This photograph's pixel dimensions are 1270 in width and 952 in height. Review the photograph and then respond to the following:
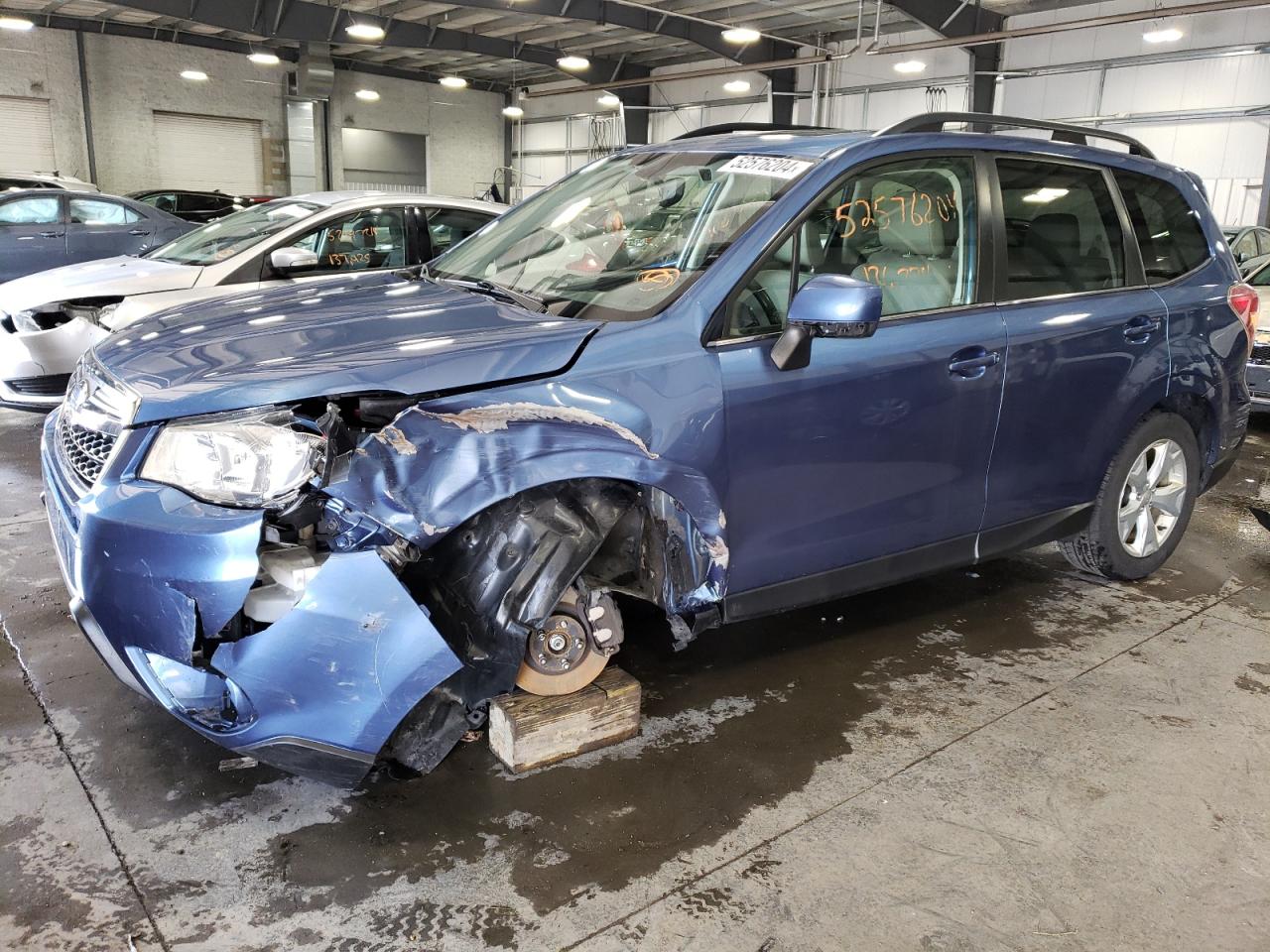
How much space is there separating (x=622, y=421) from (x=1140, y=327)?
2.14 m

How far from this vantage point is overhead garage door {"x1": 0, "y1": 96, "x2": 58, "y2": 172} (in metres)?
18.0

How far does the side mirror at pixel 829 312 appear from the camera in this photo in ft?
8.02

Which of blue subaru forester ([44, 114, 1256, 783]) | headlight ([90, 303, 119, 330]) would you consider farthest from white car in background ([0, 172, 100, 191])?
blue subaru forester ([44, 114, 1256, 783])

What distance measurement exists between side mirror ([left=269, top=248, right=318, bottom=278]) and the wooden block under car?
13.0 ft

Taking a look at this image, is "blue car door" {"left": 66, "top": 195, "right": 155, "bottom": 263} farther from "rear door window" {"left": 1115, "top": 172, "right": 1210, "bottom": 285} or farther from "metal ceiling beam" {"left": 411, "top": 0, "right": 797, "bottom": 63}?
"rear door window" {"left": 1115, "top": 172, "right": 1210, "bottom": 285}

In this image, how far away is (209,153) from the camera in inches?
808

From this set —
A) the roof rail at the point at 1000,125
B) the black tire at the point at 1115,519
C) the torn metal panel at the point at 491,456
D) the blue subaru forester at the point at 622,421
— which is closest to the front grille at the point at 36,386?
the blue subaru forester at the point at 622,421

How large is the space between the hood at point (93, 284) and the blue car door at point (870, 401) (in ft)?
14.5

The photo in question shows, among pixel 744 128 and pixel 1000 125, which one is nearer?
A: pixel 1000 125

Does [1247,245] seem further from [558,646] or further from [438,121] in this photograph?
[438,121]

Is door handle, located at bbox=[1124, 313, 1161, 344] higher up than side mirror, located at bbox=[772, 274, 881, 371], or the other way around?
side mirror, located at bbox=[772, 274, 881, 371]

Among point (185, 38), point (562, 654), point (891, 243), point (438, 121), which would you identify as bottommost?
point (562, 654)

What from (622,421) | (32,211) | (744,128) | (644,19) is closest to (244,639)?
(622,421)

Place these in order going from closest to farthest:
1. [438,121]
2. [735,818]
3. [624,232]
A: [735,818]
[624,232]
[438,121]
